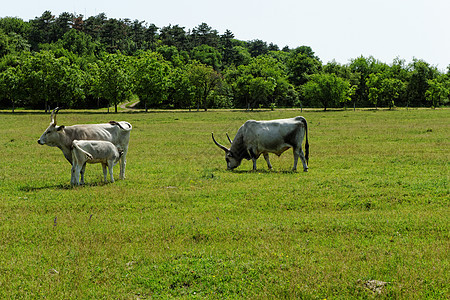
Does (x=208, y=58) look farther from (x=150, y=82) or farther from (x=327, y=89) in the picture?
(x=150, y=82)

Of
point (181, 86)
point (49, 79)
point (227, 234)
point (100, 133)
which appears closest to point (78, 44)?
point (181, 86)

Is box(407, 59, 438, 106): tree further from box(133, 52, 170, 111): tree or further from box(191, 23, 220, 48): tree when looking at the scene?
box(191, 23, 220, 48): tree

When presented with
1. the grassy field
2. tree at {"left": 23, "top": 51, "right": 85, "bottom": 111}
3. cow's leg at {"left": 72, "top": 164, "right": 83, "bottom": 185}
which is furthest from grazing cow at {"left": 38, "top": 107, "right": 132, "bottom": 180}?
tree at {"left": 23, "top": 51, "right": 85, "bottom": 111}

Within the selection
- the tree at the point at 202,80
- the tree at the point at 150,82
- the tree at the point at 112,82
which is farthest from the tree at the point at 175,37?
the tree at the point at 112,82

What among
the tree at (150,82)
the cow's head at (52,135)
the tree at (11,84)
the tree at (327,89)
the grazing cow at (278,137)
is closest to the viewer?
the cow's head at (52,135)

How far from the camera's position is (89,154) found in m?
14.0

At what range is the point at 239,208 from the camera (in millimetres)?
11742

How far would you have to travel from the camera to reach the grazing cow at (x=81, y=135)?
14992 mm

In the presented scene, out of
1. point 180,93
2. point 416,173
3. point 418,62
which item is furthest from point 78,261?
point 418,62

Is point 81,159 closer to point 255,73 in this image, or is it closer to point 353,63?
point 255,73

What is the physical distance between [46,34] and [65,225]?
15104cm

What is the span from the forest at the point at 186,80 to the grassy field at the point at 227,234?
60137 mm

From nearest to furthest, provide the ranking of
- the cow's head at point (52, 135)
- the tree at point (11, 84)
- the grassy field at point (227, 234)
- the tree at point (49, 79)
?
1. the grassy field at point (227, 234)
2. the cow's head at point (52, 135)
3. the tree at point (49, 79)
4. the tree at point (11, 84)

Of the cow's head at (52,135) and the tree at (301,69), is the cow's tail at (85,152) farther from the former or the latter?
the tree at (301,69)
